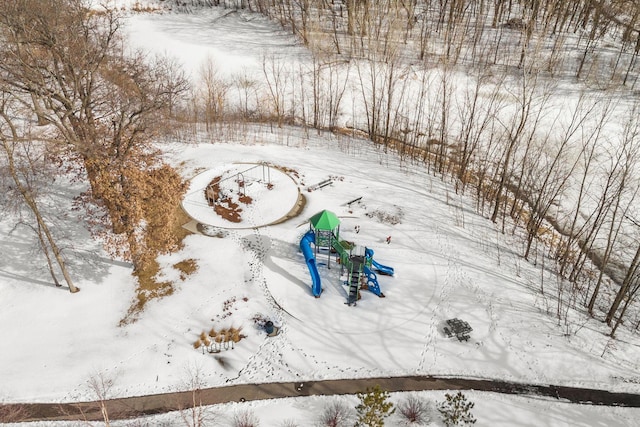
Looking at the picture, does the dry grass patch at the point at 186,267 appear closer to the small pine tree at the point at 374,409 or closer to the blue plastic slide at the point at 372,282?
the blue plastic slide at the point at 372,282

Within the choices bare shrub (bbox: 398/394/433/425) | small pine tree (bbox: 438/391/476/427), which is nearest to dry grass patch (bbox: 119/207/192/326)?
bare shrub (bbox: 398/394/433/425)

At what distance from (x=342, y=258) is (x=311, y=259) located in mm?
1913

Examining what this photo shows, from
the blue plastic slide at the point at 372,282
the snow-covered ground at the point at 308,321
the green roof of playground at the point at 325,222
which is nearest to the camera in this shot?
the snow-covered ground at the point at 308,321

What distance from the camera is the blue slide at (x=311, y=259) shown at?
23.8 meters

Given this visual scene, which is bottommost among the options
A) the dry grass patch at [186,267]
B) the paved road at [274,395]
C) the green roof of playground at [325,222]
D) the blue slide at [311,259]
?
the paved road at [274,395]

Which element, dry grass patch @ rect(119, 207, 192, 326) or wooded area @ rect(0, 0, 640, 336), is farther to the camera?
dry grass patch @ rect(119, 207, 192, 326)

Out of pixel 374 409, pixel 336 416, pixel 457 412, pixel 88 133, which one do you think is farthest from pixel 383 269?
pixel 88 133

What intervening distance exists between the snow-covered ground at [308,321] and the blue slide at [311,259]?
0.71 metres

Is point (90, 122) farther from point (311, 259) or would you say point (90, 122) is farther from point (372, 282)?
point (372, 282)

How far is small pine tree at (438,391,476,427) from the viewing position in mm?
17609

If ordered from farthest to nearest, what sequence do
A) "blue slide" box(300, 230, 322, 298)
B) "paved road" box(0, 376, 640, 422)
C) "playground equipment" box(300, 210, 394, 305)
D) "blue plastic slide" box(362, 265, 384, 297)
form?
"blue plastic slide" box(362, 265, 384, 297), "blue slide" box(300, 230, 322, 298), "playground equipment" box(300, 210, 394, 305), "paved road" box(0, 376, 640, 422)

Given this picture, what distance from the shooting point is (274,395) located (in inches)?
748

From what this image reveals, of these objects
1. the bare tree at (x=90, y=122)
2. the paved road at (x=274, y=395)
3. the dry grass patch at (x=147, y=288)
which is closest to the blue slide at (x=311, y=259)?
the paved road at (x=274, y=395)

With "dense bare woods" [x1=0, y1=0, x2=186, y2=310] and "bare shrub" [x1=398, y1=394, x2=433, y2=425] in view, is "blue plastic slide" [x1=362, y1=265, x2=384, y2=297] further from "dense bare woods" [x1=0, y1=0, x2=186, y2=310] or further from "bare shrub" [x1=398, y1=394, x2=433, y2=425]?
"dense bare woods" [x1=0, y1=0, x2=186, y2=310]
